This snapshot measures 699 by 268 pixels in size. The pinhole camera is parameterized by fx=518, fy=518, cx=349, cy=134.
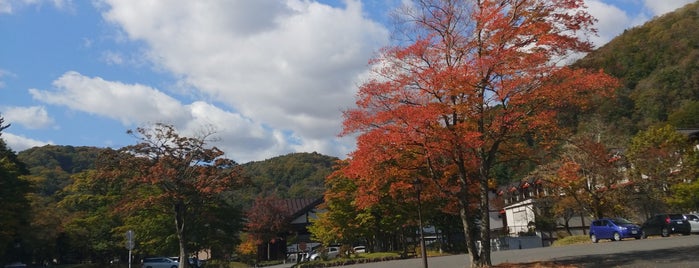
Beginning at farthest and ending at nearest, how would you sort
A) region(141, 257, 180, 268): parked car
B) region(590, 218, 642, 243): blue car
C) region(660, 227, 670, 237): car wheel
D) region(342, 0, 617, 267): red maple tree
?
region(141, 257, 180, 268): parked car
region(660, 227, 670, 237): car wheel
region(590, 218, 642, 243): blue car
region(342, 0, 617, 267): red maple tree

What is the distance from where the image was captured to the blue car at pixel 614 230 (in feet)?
93.3

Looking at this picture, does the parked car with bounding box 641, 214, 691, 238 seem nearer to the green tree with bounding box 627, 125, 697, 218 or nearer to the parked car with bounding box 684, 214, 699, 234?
the parked car with bounding box 684, 214, 699, 234

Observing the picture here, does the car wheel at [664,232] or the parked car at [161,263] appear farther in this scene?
the parked car at [161,263]

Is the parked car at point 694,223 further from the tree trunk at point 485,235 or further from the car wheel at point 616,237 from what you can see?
the tree trunk at point 485,235

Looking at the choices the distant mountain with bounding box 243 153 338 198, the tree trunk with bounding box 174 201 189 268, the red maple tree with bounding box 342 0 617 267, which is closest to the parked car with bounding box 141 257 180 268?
the tree trunk with bounding box 174 201 189 268

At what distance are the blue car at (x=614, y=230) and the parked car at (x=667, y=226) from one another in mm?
611

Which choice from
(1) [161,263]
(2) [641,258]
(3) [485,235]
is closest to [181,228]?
(1) [161,263]

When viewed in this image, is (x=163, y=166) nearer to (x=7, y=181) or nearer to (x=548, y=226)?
(x=7, y=181)

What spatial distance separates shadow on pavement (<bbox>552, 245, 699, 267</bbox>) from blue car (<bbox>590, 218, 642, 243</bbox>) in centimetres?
984

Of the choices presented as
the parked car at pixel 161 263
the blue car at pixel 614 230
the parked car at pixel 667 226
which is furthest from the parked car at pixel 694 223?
the parked car at pixel 161 263

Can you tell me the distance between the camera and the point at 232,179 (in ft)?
95.1

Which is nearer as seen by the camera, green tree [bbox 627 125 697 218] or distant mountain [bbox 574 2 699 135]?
green tree [bbox 627 125 697 218]

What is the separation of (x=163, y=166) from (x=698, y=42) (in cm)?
7598

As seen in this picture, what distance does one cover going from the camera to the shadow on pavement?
15609mm
